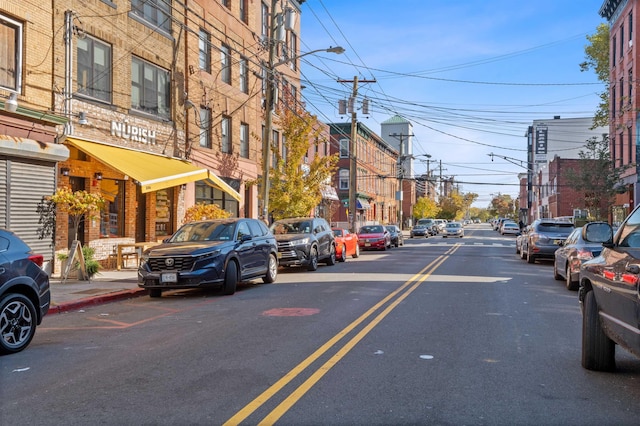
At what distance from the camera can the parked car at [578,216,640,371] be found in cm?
470

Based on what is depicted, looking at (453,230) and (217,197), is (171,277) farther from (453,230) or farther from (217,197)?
(453,230)

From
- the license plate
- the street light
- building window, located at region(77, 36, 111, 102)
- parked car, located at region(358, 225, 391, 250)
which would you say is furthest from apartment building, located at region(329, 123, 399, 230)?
the license plate

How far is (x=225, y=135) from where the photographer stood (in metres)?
25.7

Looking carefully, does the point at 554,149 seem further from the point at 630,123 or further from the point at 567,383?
the point at 567,383

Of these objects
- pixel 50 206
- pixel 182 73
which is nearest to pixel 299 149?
pixel 182 73

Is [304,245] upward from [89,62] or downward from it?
downward

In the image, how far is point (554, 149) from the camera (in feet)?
254

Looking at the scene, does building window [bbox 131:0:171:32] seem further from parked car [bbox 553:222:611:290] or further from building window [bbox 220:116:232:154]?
parked car [bbox 553:222:611:290]

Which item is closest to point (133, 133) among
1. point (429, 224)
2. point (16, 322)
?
point (16, 322)

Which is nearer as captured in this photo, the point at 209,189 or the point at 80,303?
the point at 80,303

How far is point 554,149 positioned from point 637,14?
4566 cm

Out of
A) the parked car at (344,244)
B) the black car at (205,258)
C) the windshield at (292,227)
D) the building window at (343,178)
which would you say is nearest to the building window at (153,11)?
the windshield at (292,227)

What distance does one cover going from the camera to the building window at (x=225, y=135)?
25.2 meters

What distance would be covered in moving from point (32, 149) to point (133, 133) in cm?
499
